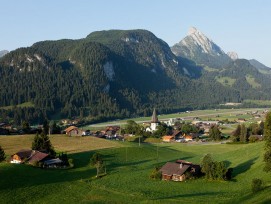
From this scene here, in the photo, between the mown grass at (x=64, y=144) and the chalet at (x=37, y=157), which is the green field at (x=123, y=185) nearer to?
the chalet at (x=37, y=157)

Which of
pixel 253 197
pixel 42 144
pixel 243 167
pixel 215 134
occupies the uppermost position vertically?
pixel 42 144

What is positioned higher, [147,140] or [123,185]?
[123,185]

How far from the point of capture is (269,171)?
55.6 m

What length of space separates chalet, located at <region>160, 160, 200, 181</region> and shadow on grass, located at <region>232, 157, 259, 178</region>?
6.34 meters

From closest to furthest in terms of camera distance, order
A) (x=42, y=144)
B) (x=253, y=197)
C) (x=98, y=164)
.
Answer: (x=253, y=197), (x=98, y=164), (x=42, y=144)

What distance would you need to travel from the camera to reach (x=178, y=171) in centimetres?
6312

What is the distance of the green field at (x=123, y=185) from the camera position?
159 ft

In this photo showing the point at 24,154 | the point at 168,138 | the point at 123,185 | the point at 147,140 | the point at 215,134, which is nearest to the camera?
the point at 123,185

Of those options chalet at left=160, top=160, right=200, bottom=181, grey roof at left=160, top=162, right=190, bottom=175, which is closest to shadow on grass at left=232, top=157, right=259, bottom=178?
chalet at left=160, top=160, right=200, bottom=181

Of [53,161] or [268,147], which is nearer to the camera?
[268,147]

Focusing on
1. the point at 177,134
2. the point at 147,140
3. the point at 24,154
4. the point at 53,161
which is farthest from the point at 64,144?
the point at 177,134

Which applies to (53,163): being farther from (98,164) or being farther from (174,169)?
(174,169)

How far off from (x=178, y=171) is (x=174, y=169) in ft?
4.65

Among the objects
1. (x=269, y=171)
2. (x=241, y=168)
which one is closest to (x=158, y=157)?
(x=241, y=168)
